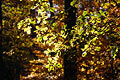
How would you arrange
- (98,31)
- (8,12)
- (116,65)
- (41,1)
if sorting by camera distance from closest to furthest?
(98,31) → (41,1) → (116,65) → (8,12)

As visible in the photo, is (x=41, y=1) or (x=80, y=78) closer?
(x=41, y=1)

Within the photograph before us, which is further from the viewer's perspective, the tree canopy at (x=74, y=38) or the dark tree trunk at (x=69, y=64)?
the dark tree trunk at (x=69, y=64)

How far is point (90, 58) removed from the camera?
6.40 m

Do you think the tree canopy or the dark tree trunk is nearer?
the tree canopy

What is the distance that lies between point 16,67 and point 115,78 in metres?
11.3

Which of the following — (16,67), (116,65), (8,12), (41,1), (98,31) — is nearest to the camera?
(98,31)

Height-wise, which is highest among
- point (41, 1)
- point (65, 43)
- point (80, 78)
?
point (41, 1)

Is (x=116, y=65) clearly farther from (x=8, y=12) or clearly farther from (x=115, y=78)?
(x=8, y=12)

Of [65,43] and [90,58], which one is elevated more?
[65,43]

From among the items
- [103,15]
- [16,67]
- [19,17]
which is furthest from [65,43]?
[16,67]

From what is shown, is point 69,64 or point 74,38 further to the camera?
point 69,64

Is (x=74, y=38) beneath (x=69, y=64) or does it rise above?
above

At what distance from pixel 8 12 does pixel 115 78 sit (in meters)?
10.1

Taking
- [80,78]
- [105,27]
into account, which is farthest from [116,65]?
[105,27]
